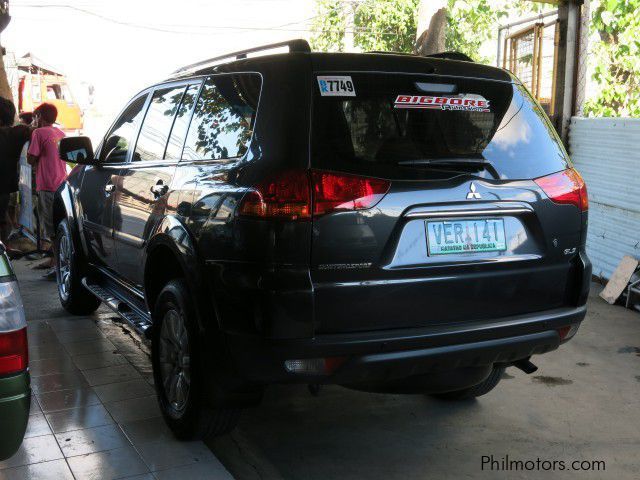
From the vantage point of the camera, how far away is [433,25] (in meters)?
11.6

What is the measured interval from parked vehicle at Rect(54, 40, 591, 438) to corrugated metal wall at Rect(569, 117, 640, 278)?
385cm

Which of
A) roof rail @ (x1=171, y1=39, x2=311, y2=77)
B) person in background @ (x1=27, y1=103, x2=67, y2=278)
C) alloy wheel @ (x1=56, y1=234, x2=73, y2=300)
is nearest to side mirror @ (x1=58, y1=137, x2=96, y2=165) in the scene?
alloy wheel @ (x1=56, y1=234, x2=73, y2=300)

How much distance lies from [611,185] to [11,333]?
628cm

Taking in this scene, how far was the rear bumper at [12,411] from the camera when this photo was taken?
242cm

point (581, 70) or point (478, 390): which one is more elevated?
point (581, 70)

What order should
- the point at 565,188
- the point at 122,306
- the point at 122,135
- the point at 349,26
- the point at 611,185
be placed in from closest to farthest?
1. the point at 565,188
2. the point at 122,306
3. the point at 122,135
4. the point at 611,185
5. the point at 349,26

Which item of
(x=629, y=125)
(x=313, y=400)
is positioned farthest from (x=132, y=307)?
(x=629, y=125)

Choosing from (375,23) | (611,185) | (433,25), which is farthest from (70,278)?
(375,23)

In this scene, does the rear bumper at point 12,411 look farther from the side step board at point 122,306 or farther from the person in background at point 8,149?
the person in background at point 8,149

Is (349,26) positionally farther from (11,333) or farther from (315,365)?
(11,333)

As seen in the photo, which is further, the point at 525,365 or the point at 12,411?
the point at 525,365

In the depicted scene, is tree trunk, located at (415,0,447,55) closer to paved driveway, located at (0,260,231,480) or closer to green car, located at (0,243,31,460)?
paved driveway, located at (0,260,231,480)

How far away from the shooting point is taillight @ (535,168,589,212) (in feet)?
10.9

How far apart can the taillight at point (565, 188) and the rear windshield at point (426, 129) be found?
42mm
